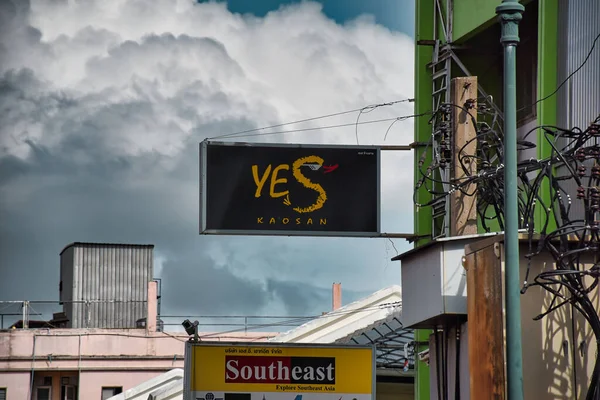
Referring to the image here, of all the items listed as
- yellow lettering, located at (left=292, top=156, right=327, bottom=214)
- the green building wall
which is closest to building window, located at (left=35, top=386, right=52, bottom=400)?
the green building wall

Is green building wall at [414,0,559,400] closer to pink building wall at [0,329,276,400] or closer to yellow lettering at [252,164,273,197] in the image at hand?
yellow lettering at [252,164,273,197]

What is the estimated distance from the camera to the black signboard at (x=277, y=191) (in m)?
23.1

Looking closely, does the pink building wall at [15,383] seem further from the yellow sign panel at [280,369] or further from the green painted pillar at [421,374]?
the yellow sign panel at [280,369]

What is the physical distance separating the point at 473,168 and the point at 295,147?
5.69 m

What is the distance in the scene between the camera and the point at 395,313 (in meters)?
46.2

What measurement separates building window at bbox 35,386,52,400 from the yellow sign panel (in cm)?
3577

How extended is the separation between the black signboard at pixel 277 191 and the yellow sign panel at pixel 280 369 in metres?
2.51

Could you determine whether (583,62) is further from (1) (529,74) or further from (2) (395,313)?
(2) (395,313)

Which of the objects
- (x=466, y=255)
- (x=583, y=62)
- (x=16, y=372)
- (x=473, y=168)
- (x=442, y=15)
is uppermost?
(x=442, y=15)

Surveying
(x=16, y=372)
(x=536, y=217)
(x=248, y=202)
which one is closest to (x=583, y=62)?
(x=536, y=217)

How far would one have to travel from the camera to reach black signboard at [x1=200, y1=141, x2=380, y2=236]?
2306 cm

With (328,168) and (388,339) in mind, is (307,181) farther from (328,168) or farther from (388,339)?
(388,339)

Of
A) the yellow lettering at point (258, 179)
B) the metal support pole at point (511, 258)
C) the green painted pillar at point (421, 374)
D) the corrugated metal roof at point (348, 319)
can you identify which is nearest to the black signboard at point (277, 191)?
the yellow lettering at point (258, 179)

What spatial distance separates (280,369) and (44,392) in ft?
120
